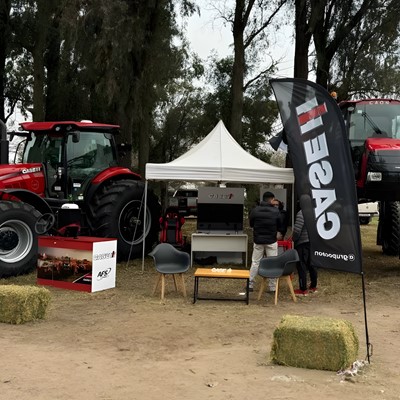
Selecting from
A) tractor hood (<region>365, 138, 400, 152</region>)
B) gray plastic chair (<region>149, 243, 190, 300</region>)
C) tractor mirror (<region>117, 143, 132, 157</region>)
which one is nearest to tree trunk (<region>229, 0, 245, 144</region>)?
tractor mirror (<region>117, 143, 132, 157</region>)

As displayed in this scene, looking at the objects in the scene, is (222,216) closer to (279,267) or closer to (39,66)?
(279,267)

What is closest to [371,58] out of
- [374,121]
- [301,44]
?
[301,44]

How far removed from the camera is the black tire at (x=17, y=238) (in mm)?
8727

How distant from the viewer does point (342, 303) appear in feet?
26.6

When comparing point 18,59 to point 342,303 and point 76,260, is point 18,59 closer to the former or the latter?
point 76,260

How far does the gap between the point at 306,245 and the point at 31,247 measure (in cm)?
424

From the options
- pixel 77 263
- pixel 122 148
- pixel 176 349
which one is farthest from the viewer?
pixel 122 148

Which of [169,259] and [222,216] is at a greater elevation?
[222,216]

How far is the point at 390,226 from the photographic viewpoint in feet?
42.7

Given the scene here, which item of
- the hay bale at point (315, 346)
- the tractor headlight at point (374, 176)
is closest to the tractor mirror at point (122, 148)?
the tractor headlight at point (374, 176)

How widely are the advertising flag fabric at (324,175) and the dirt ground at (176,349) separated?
1058 millimetres

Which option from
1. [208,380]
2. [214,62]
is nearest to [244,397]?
[208,380]

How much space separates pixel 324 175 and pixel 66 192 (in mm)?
5992

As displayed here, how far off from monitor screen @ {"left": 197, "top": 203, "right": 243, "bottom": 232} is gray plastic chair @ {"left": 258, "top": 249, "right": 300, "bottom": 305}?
361 cm
